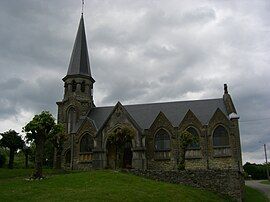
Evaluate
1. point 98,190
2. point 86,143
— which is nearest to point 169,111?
point 86,143

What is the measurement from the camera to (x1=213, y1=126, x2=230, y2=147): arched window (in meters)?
42.3

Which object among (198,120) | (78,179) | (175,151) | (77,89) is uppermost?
(77,89)

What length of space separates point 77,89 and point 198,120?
59.5ft

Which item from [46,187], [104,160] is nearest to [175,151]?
[104,160]

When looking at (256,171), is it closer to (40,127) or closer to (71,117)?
(71,117)

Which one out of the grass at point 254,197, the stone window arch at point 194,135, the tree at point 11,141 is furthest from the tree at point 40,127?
the grass at point 254,197

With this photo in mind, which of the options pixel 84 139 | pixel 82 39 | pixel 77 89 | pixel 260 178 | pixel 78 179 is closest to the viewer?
pixel 78 179

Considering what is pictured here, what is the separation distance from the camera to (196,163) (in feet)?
138

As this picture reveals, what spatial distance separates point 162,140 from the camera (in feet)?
144

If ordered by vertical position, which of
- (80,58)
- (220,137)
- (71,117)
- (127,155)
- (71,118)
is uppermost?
(80,58)

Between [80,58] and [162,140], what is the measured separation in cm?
1848

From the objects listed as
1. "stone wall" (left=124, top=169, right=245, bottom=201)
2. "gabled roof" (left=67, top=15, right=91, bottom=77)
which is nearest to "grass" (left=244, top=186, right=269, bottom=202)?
"stone wall" (left=124, top=169, right=245, bottom=201)

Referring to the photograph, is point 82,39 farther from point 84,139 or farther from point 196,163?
point 196,163

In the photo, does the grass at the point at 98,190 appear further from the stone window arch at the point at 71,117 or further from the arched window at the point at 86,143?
the stone window arch at the point at 71,117
